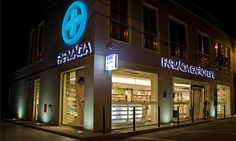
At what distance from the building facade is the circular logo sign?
0.05 metres

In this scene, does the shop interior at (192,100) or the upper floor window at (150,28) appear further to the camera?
the shop interior at (192,100)

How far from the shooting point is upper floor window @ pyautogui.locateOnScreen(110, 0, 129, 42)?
1285cm

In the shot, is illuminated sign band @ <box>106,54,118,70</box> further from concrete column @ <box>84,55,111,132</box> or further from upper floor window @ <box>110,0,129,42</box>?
upper floor window @ <box>110,0,129,42</box>

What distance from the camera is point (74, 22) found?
1342 centimetres

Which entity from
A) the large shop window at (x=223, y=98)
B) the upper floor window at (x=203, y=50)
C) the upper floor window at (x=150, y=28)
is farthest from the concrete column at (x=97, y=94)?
the large shop window at (x=223, y=98)

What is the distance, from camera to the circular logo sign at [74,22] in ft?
41.3

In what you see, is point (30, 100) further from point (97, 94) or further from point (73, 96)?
point (97, 94)

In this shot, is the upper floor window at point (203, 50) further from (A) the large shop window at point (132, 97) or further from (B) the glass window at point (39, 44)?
(B) the glass window at point (39, 44)

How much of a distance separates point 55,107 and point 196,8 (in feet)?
40.4

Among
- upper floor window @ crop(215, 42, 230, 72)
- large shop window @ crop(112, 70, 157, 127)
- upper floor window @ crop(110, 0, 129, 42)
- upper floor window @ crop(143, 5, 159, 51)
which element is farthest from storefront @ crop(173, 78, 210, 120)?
upper floor window @ crop(110, 0, 129, 42)

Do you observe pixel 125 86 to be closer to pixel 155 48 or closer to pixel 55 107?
pixel 155 48

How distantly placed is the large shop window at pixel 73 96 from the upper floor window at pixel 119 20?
2488 millimetres

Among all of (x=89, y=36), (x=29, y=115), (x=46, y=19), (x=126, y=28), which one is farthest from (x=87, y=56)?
(x=29, y=115)

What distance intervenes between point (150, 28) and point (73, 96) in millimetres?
5677
